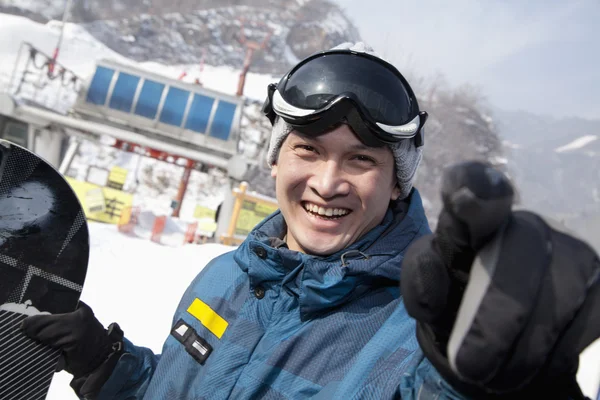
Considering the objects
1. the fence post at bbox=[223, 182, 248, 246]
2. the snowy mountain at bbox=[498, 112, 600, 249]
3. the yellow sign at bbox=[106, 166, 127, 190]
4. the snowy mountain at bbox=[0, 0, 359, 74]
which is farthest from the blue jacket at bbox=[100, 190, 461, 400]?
the snowy mountain at bbox=[498, 112, 600, 249]

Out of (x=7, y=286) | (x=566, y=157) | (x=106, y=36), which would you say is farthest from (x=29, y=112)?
(x=566, y=157)

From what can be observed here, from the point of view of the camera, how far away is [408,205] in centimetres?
163

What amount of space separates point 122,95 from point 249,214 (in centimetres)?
932

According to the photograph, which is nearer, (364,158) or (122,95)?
(364,158)

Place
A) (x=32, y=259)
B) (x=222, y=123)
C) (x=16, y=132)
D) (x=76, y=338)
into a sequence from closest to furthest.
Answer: (x=76, y=338)
(x=32, y=259)
(x=222, y=123)
(x=16, y=132)

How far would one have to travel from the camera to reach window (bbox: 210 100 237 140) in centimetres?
1753

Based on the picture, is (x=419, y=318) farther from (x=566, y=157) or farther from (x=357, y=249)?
(x=566, y=157)

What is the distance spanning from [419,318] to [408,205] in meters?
0.84

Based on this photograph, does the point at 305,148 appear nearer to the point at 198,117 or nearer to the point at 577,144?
the point at 198,117

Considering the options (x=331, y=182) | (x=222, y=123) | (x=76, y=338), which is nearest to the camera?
(x=331, y=182)

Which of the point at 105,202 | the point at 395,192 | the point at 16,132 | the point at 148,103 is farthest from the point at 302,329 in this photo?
the point at 16,132

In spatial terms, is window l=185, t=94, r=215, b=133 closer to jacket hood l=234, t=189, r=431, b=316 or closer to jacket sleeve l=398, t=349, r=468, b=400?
jacket hood l=234, t=189, r=431, b=316

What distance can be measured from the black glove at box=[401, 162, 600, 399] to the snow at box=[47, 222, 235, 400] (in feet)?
11.6

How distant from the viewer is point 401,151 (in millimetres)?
1592
